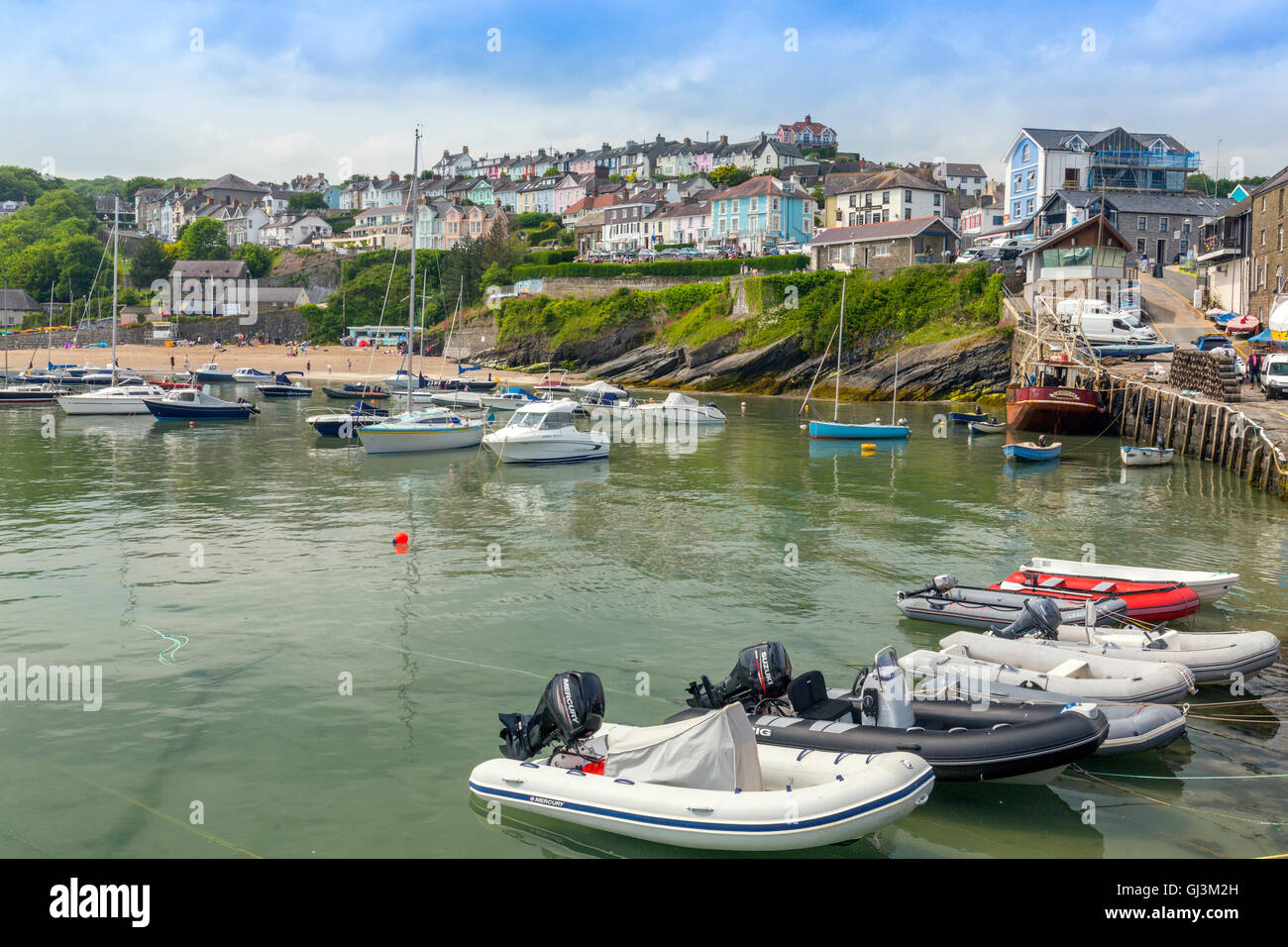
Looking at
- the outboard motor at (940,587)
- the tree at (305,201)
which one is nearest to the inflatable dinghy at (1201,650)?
the outboard motor at (940,587)

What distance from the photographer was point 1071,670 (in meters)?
12.6

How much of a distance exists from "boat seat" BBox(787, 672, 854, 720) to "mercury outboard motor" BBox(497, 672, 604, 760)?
2.33m

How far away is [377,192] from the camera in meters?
158

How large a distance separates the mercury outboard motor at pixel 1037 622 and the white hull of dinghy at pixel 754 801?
540 cm

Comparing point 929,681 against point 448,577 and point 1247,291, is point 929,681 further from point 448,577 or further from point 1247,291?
point 1247,291

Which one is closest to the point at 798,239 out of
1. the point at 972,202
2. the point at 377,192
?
the point at 972,202

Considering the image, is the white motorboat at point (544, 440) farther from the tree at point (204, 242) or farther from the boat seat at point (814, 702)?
the tree at point (204, 242)

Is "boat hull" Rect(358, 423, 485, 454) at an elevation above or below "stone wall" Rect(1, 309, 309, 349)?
below

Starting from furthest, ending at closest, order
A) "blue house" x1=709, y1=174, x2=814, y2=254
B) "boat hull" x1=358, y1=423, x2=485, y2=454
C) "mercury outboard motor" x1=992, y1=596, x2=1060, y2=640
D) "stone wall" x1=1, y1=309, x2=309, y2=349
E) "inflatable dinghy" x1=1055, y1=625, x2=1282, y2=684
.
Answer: "stone wall" x1=1, y1=309, x2=309, y2=349 < "blue house" x1=709, y1=174, x2=814, y2=254 < "boat hull" x1=358, y1=423, x2=485, y2=454 < "mercury outboard motor" x1=992, y1=596, x2=1060, y2=640 < "inflatable dinghy" x1=1055, y1=625, x2=1282, y2=684

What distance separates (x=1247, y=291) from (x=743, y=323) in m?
31.9

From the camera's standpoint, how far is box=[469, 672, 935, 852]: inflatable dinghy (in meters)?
8.93

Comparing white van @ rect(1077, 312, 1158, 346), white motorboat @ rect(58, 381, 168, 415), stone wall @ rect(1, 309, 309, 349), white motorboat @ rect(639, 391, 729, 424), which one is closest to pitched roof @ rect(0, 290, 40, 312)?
stone wall @ rect(1, 309, 309, 349)

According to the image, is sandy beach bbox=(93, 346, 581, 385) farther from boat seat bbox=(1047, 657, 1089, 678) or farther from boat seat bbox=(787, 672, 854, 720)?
boat seat bbox=(787, 672, 854, 720)

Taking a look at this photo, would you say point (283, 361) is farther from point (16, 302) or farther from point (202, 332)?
point (16, 302)
